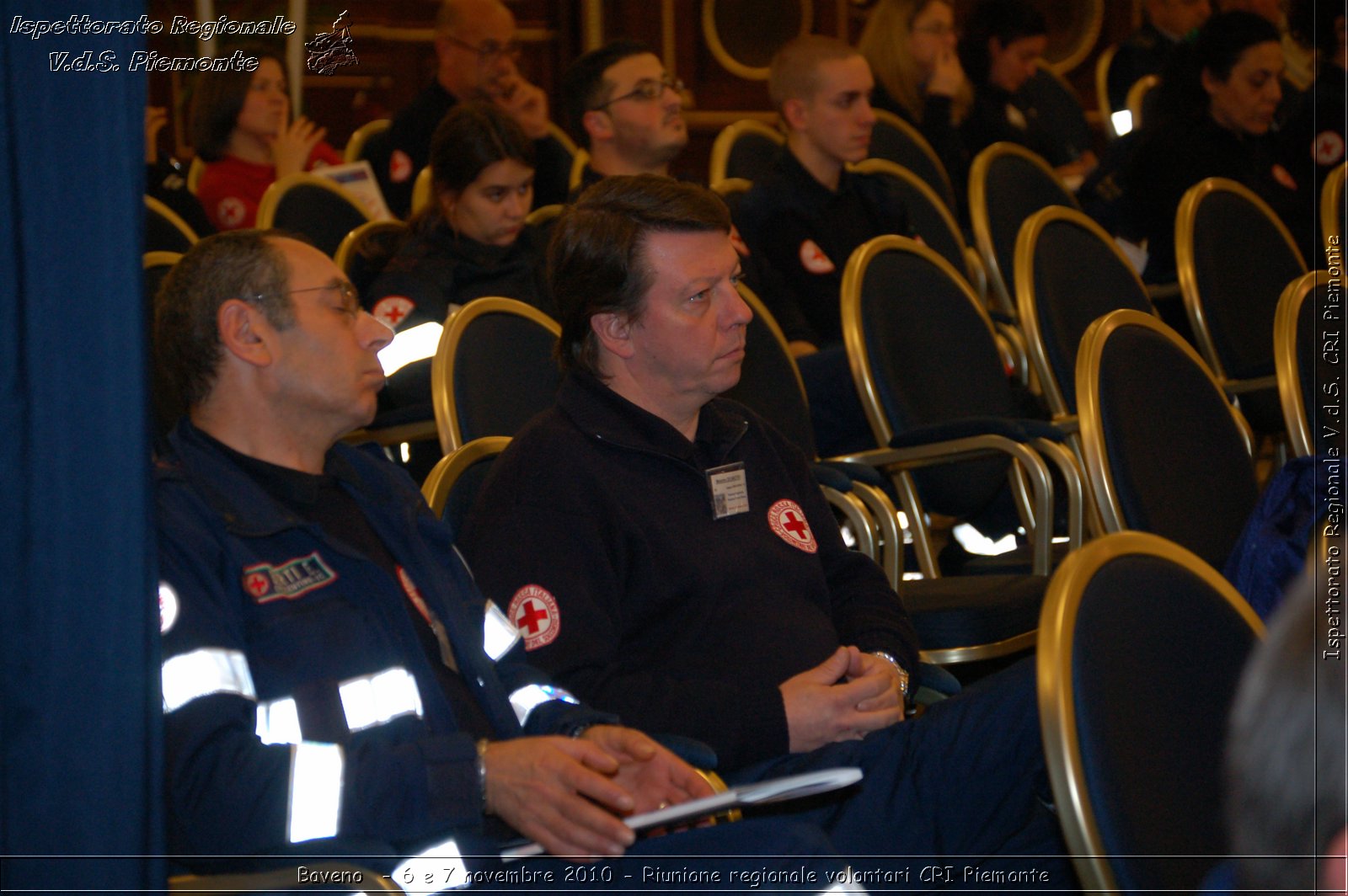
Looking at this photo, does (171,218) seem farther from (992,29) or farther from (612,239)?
(992,29)

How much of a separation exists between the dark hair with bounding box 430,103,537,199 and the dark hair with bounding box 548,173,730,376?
126 cm

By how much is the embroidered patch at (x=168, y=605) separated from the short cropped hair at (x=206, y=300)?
0.33m

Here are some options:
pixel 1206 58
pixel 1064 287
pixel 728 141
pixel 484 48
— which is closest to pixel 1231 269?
pixel 1064 287

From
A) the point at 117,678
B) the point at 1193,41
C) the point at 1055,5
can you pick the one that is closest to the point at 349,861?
the point at 117,678

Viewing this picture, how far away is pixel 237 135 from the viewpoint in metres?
4.14

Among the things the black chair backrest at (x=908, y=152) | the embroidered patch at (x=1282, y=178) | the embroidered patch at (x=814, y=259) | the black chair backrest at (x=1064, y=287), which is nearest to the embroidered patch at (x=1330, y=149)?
the embroidered patch at (x=1282, y=178)

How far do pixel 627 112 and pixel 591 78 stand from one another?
0.15 metres

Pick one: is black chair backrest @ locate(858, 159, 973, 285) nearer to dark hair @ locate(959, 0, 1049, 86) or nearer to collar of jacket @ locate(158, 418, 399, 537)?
dark hair @ locate(959, 0, 1049, 86)

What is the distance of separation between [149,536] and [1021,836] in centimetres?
98

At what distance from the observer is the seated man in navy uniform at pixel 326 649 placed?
4.34ft

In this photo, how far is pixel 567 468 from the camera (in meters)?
1.79

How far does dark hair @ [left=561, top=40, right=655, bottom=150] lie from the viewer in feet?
12.3

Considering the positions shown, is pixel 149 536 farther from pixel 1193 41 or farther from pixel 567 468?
pixel 1193 41

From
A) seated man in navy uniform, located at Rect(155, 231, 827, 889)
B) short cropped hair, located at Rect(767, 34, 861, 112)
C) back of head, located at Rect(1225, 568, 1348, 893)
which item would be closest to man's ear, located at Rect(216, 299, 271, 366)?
seated man in navy uniform, located at Rect(155, 231, 827, 889)
